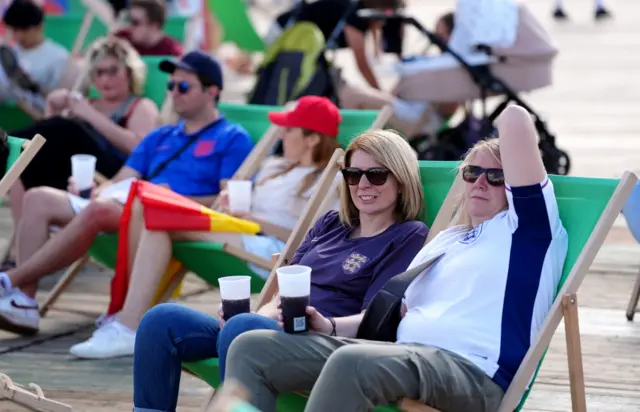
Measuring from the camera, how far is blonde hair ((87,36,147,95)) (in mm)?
6859

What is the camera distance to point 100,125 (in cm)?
676

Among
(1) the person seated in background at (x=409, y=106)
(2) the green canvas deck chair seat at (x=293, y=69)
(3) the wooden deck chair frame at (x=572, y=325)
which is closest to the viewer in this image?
(3) the wooden deck chair frame at (x=572, y=325)

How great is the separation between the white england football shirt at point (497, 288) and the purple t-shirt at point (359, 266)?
24 cm

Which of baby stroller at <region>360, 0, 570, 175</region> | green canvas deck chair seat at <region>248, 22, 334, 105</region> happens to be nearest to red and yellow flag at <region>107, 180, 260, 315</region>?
green canvas deck chair seat at <region>248, 22, 334, 105</region>

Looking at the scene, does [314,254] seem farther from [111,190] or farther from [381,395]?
[111,190]

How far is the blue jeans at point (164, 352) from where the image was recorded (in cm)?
392

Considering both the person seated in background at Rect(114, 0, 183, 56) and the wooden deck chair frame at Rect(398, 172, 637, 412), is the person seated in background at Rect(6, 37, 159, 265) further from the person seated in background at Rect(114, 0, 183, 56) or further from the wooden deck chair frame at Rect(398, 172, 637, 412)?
the wooden deck chair frame at Rect(398, 172, 637, 412)

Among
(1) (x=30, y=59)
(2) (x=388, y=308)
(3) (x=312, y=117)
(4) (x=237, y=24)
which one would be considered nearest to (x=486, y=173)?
(2) (x=388, y=308)

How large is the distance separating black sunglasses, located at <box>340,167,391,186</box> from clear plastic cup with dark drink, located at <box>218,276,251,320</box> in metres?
0.47

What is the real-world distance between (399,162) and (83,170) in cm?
224

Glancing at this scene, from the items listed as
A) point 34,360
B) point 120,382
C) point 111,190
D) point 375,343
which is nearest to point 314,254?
point 375,343

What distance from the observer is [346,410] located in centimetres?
329

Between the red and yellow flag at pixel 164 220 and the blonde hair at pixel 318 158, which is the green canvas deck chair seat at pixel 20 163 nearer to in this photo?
the red and yellow flag at pixel 164 220

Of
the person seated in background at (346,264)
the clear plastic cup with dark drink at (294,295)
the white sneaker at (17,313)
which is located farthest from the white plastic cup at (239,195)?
the clear plastic cup with dark drink at (294,295)
